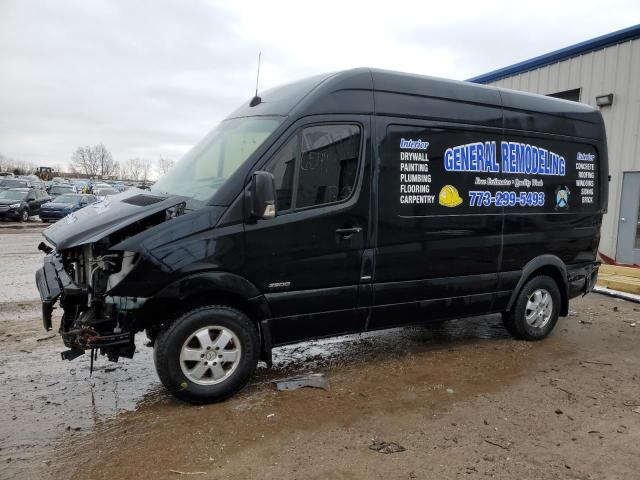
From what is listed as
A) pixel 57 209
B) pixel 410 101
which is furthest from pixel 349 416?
pixel 57 209

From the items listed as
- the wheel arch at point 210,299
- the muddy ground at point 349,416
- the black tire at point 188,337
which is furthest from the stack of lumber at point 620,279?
the black tire at point 188,337

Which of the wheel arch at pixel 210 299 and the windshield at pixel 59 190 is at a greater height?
the windshield at pixel 59 190

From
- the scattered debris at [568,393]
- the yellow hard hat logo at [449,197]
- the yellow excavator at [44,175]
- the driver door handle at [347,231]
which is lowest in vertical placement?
the scattered debris at [568,393]

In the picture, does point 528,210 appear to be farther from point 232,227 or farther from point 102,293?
point 102,293

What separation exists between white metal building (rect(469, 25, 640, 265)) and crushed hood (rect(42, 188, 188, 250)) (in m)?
10.6

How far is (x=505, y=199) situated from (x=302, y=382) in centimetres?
293

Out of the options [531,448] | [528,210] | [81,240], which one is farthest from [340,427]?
[528,210]

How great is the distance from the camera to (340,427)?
375cm

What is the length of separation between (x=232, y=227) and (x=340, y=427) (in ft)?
5.65

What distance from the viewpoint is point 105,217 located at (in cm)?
402

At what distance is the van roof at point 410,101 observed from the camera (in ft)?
14.6

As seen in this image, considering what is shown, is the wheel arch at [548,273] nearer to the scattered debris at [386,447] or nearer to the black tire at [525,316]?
the black tire at [525,316]

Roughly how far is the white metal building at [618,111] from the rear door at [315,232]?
9.13 m

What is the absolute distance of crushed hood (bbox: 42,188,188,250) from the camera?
3.77 meters
